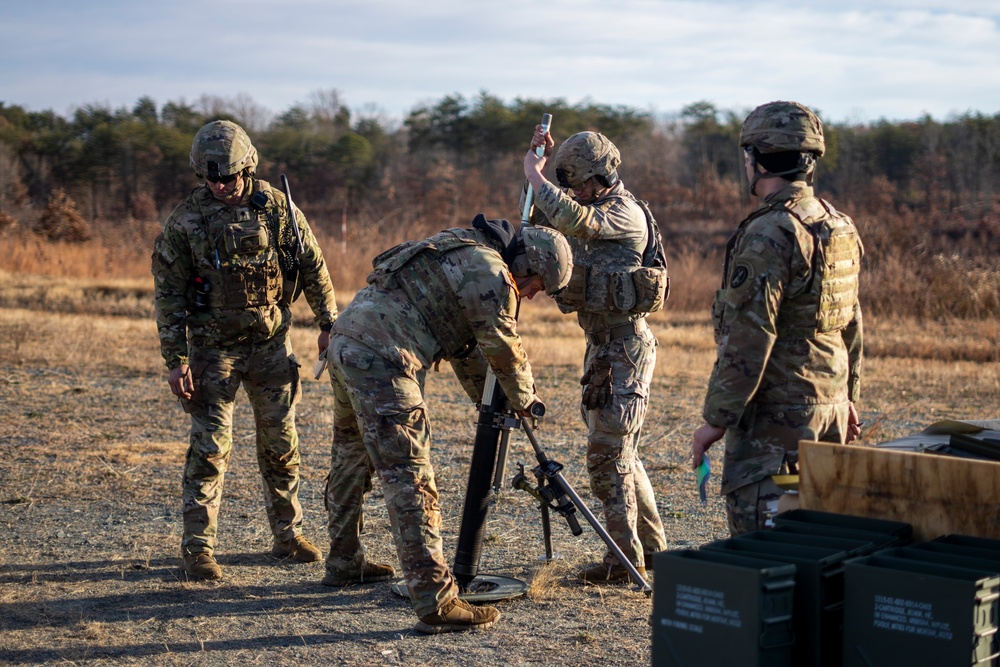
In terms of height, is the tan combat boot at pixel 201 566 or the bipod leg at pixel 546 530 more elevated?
the bipod leg at pixel 546 530

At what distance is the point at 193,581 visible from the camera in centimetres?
539

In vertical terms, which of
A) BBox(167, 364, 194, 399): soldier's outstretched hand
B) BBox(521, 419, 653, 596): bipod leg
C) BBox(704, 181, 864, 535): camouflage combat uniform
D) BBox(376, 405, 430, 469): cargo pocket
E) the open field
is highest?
BBox(704, 181, 864, 535): camouflage combat uniform

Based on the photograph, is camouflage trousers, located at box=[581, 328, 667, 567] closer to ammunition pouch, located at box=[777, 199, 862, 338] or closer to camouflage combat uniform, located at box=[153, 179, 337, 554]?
ammunition pouch, located at box=[777, 199, 862, 338]

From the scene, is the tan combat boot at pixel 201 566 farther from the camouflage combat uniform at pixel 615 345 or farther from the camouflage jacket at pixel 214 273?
the camouflage combat uniform at pixel 615 345

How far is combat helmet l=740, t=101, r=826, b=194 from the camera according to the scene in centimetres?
378

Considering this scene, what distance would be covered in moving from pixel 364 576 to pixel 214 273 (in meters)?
1.77

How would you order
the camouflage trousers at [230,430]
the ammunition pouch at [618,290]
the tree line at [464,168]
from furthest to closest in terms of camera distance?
1. the tree line at [464,168]
2. the camouflage trousers at [230,430]
3. the ammunition pouch at [618,290]

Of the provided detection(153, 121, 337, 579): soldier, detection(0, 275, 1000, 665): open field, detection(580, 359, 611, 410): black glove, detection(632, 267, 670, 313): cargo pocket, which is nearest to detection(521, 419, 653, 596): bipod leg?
detection(0, 275, 1000, 665): open field

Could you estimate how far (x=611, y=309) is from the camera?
5.20 metres

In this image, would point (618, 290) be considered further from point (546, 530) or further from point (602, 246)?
point (546, 530)

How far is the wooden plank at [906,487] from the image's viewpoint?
3.09 metres

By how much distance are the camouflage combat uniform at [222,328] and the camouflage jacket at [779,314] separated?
2688 millimetres

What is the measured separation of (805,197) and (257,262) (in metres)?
2.99

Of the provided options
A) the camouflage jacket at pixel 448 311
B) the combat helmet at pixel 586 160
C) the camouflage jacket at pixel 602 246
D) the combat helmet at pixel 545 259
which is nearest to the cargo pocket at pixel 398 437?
the camouflage jacket at pixel 448 311
